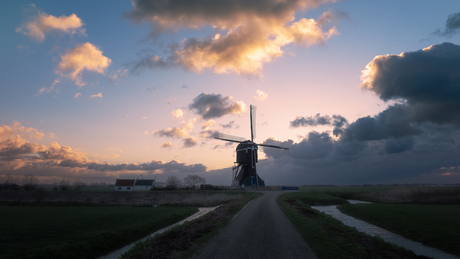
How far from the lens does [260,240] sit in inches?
618

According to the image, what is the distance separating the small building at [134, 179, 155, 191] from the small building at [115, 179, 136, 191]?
99.1 inches

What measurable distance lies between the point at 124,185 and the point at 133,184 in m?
4.36

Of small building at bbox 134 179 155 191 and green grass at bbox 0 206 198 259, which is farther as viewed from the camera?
small building at bbox 134 179 155 191

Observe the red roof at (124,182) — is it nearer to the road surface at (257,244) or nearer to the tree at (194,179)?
the tree at (194,179)

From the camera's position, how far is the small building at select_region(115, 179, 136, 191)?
117 metres

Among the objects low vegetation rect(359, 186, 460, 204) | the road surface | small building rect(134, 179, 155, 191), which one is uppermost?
the road surface

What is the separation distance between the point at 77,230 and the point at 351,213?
38.3 meters

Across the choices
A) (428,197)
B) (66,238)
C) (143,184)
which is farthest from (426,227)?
(143,184)

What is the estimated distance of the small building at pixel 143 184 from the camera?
121 m

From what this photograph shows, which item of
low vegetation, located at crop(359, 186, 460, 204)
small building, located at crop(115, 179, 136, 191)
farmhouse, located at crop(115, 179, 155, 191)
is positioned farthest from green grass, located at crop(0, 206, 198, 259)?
farmhouse, located at crop(115, 179, 155, 191)

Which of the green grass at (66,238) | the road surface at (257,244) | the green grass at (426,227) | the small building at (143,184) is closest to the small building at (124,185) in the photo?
the small building at (143,184)

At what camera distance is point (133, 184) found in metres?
119

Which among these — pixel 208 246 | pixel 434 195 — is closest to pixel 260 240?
pixel 208 246

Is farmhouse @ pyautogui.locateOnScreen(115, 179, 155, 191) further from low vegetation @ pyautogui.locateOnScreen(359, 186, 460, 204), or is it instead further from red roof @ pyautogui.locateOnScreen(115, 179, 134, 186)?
low vegetation @ pyautogui.locateOnScreen(359, 186, 460, 204)
